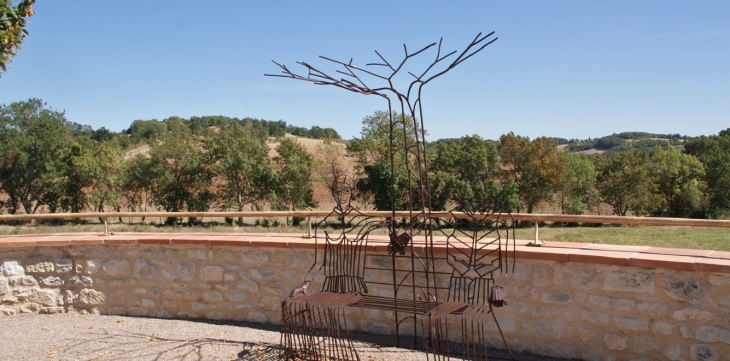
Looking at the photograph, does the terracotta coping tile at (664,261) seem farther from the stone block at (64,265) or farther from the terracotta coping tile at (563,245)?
the stone block at (64,265)

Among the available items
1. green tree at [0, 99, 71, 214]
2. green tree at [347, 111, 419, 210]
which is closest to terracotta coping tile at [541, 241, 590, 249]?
green tree at [347, 111, 419, 210]

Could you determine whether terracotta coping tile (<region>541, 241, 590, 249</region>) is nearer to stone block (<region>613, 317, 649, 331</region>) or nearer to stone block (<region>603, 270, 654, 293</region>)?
stone block (<region>603, 270, 654, 293</region>)

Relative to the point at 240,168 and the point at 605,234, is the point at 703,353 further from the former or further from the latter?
the point at 240,168

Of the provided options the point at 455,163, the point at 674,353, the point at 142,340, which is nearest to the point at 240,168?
the point at 455,163

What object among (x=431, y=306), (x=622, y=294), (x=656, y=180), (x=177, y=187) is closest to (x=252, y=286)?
(x=431, y=306)

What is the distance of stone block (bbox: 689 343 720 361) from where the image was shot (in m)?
3.55

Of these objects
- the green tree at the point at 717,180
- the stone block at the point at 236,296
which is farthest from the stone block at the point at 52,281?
the green tree at the point at 717,180

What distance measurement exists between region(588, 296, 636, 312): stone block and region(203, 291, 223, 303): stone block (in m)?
3.32

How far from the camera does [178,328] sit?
506 centimetres

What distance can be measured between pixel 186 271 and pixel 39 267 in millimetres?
1562

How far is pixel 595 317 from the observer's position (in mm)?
3928

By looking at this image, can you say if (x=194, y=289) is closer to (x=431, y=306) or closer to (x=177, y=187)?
(x=431, y=306)

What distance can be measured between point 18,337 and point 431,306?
374 centimetres

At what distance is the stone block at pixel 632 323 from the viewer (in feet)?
12.4
